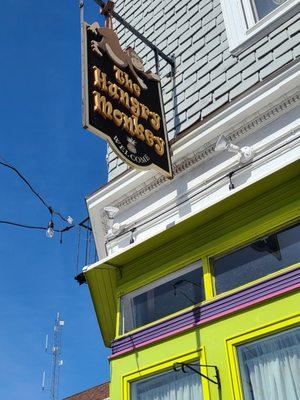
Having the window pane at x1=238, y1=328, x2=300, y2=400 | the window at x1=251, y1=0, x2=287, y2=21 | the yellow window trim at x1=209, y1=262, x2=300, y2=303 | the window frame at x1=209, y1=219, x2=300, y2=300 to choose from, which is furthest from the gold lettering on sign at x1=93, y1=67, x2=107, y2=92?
the window pane at x1=238, y1=328, x2=300, y2=400

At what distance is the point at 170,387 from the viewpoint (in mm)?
5277

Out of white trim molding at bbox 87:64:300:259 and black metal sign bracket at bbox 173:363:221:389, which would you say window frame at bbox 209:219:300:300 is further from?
black metal sign bracket at bbox 173:363:221:389

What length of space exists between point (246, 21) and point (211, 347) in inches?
175

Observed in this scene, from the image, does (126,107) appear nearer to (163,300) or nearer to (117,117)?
(117,117)

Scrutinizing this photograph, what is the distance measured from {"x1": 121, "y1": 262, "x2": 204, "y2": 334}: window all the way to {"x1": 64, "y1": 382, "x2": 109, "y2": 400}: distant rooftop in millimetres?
12696

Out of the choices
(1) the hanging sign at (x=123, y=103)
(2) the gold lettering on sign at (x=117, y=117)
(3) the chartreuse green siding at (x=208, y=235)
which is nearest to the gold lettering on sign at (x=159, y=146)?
(1) the hanging sign at (x=123, y=103)

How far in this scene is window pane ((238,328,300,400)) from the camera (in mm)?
4496

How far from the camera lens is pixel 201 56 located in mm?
7750

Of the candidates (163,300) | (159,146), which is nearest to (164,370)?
(163,300)

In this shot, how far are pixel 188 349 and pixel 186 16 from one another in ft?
17.3

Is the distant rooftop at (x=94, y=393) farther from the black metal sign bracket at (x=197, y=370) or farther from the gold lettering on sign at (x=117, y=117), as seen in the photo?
the black metal sign bracket at (x=197, y=370)

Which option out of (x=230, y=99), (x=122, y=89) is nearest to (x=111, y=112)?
(x=122, y=89)

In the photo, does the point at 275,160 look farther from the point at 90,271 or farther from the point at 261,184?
the point at 90,271

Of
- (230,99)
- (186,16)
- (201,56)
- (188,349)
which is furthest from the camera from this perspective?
(186,16)
